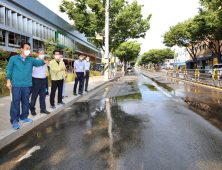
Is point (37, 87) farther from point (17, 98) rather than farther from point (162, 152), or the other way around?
point (162, 152)

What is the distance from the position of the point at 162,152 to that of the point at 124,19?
72.1ft

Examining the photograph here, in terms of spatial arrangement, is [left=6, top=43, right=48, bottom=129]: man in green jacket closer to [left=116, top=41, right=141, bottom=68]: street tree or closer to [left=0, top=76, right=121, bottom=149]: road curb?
[left=0, top=76, right=121, bottom=149]: road curb

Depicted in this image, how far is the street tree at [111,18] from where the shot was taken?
74.9ft

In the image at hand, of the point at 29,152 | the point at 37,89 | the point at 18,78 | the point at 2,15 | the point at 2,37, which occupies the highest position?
the point at 2,15

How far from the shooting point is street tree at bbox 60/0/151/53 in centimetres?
2283

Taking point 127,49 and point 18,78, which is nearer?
point 18,78

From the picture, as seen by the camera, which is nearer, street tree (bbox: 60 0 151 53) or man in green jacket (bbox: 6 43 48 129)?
man in green jacket (bbox: 6 43 48 129)

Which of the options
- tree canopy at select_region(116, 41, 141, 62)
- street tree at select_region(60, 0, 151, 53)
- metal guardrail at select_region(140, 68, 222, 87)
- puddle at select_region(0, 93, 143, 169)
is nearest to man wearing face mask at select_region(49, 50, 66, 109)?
puddle at select_region(0, 93, 143, 169)

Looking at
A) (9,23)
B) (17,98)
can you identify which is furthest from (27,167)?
(9,23)

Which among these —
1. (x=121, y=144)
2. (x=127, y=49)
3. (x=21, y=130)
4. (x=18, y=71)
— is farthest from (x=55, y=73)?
(x=127, y=49)

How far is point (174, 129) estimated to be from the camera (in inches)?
157

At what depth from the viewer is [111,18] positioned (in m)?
24.2

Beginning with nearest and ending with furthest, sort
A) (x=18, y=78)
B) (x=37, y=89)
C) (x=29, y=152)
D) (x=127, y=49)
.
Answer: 1. (x=29, y=152)
2. (x=18, y=78)
3. (x=37, y=89)
4. (x=127, y=49)

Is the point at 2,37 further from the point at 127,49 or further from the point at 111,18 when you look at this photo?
the point at 127,49
